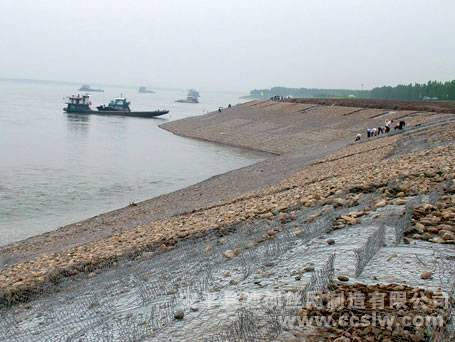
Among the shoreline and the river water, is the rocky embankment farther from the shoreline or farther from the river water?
the river water

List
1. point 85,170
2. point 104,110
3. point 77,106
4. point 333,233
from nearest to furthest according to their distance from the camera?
point 333,233 < point 85,170 < point 77,106 < point 104,110

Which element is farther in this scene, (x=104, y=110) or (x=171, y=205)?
(x=104, y=110)

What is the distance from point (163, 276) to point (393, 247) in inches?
140

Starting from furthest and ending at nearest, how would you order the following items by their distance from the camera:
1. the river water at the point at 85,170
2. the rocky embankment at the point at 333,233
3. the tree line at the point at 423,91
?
the tree line at the point at 423,91 → the river water at the point at 85,170 → the rocky embankment at the point at 333,233

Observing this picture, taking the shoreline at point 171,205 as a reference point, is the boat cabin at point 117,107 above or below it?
above

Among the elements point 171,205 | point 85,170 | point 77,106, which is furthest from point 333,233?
point 77,106

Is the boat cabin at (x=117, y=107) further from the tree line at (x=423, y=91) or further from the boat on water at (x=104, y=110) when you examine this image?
the tree line at (x=423, y=91)

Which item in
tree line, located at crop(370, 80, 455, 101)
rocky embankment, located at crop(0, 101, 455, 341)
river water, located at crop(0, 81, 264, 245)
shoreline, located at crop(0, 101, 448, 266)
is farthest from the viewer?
tree line, located at crop(370, 80, 455, 101)

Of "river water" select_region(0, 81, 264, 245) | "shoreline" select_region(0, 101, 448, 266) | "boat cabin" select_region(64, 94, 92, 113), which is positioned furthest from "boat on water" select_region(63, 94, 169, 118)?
"shoreline" select_region(0, 101, 448, 266)

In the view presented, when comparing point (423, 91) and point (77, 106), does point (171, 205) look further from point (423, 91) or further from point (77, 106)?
point (423, 91)

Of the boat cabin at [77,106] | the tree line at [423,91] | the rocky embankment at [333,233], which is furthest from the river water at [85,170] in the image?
the tree line at [423,91]

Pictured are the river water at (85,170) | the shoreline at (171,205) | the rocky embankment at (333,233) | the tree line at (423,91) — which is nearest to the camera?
the rocky embankment at (333,233)

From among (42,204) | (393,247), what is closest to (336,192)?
(393,247)

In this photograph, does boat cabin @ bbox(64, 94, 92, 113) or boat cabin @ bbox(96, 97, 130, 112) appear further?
boat cabin @ bbox(96, 97, 130, 112)
